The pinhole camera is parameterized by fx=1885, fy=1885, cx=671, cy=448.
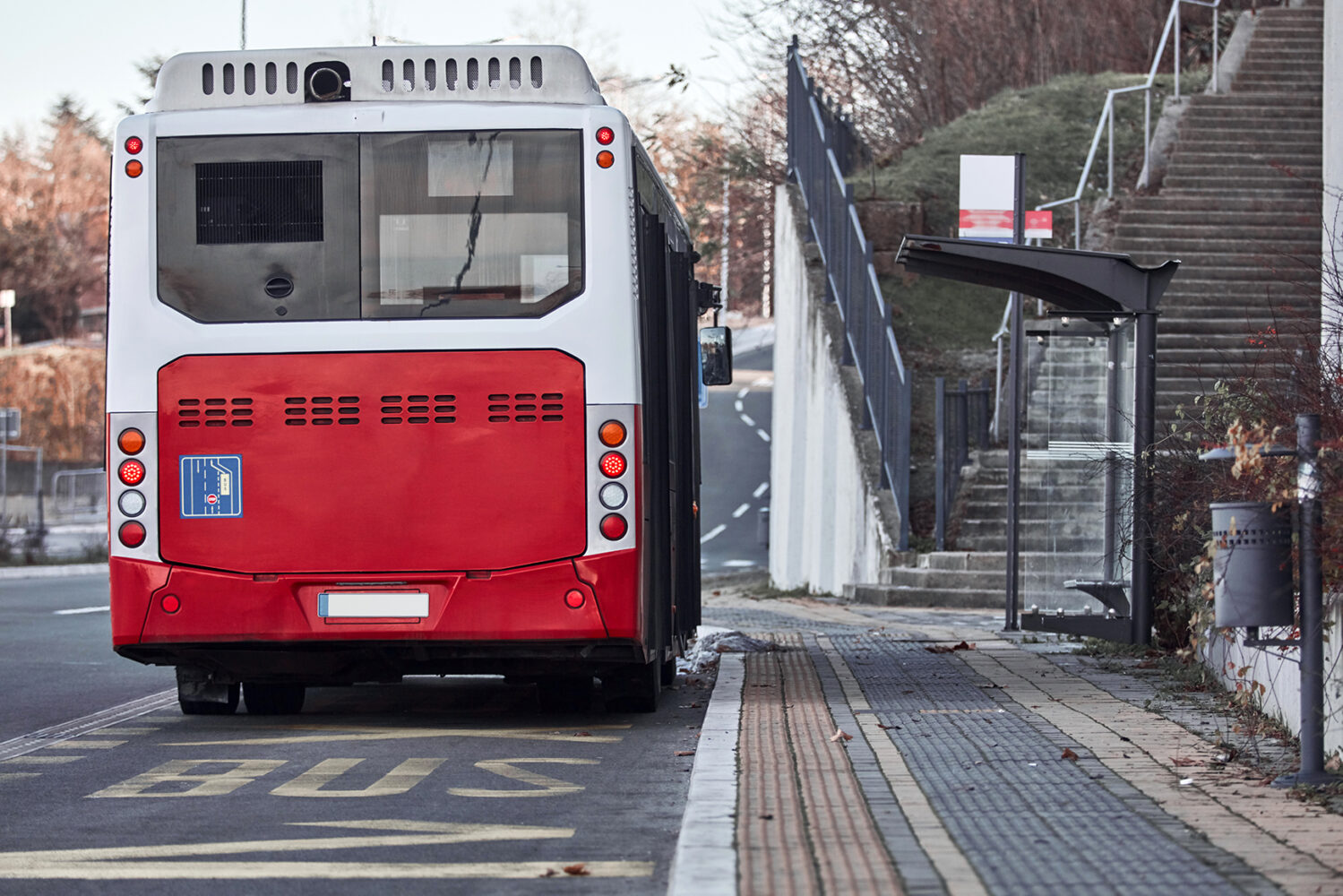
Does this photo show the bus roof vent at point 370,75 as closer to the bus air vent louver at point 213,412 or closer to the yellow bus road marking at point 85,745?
the bus air vent louver at point 213,412

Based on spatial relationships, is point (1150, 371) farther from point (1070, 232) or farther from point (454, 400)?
point (1070, 232)

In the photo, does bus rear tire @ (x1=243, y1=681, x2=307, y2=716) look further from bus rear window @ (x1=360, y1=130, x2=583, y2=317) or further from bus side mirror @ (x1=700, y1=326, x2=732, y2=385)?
bus side mirror @ (x1=700, y1=326, x2=732, y2=385)

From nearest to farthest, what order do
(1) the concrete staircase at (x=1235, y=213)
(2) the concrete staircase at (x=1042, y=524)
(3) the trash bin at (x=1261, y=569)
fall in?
(3) the trash bin at (x=1261, y=569)
(2) the concrete staircase at (x=1042, y=524)
(1) the concrete staircase at (x=1235, y=213)

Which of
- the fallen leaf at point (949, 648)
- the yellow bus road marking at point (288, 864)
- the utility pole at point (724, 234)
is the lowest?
the fallen leaf at point (949, 648)

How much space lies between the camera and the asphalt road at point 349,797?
229 inches

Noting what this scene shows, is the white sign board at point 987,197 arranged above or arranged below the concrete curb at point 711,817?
above

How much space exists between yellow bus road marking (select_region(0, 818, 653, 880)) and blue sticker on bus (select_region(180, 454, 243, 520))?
3.19 meters

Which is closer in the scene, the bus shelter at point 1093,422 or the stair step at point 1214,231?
the bus shelter at point 1093,422

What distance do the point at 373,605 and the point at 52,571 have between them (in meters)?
22.8

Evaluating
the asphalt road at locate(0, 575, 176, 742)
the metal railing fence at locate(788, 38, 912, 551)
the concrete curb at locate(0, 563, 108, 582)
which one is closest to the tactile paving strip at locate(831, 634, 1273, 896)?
the asphalt road at locate(0, 575, 176, 742)

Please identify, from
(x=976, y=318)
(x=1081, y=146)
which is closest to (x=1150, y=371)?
(x=976, y=318)

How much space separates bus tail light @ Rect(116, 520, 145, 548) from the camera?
30.7ft

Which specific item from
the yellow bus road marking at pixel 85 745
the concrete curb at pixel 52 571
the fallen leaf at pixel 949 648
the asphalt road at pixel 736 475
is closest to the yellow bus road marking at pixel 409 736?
the yellow bus road marking at pixel 85 745

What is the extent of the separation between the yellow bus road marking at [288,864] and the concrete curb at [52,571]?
24036 millimetres
